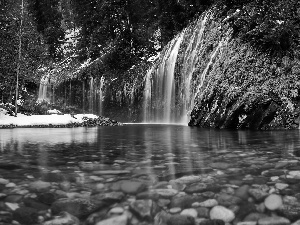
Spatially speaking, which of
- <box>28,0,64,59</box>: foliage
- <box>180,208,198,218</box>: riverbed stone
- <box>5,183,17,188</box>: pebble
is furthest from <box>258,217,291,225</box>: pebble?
<box>28,0,64,59</box>: foliage

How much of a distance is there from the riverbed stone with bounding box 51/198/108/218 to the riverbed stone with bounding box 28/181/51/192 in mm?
331

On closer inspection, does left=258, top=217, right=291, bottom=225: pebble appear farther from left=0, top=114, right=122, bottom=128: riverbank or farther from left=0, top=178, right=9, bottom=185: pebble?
left=0, top=114, right=122, bottom=128: riverbank

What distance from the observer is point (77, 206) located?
1.90m

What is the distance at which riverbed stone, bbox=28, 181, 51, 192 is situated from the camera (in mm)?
2251

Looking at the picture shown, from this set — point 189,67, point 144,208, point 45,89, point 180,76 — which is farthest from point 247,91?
point 45,89

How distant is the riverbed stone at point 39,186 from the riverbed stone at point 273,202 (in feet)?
5.54

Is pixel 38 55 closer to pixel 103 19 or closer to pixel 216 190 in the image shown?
pixel 103 19

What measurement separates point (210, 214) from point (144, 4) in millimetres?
30479

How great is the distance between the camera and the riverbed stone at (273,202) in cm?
187

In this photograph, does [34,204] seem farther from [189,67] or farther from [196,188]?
[189,67]

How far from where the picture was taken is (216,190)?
7.21ft

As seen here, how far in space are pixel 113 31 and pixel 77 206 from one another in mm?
29009

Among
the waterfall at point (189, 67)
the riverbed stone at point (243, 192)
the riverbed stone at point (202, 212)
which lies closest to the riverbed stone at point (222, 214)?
the riverbed stone at point (202, 212)

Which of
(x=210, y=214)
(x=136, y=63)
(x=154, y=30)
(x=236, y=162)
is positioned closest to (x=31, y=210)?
(x=210, y=214)
